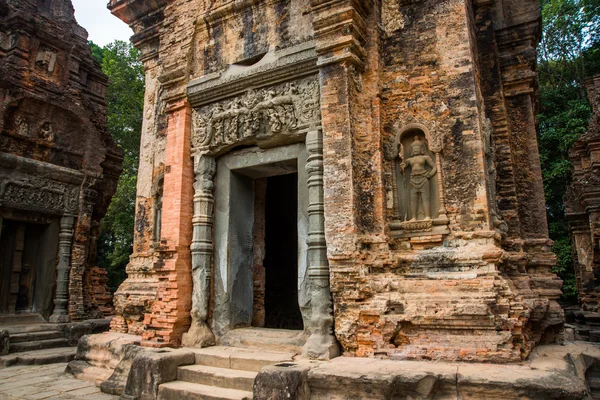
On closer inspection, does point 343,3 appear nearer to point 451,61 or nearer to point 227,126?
point 451,61

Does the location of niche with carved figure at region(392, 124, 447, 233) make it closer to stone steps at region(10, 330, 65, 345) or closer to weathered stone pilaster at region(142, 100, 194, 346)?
weathered stone pilaster at region(142, 100, 194, 346)

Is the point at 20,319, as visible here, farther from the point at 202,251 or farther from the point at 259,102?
the point at 259,102

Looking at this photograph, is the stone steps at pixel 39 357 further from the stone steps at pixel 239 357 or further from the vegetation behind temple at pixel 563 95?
the vegetation behind temple at pixel 563 95

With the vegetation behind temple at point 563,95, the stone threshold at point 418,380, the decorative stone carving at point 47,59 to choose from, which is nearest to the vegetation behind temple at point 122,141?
the decorative stone carving at point 47,59

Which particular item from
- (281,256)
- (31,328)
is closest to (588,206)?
(281,256)

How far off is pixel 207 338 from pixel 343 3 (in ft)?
16.3

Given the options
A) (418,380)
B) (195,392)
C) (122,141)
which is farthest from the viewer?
(122,141)

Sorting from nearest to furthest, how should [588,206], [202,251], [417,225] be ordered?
[417,225]
[202,251]
[588,206]

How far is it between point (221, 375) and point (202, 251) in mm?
2026

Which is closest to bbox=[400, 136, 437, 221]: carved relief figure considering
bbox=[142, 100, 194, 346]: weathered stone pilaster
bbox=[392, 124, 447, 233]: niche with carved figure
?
bbox=[392, 124, 447, 233]: niche with carved figure

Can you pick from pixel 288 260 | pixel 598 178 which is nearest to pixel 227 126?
pixel 288 260

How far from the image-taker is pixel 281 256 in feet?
35.1

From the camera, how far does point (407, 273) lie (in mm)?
5527

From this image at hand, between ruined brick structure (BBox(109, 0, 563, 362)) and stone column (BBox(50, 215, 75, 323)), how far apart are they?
142 inches
